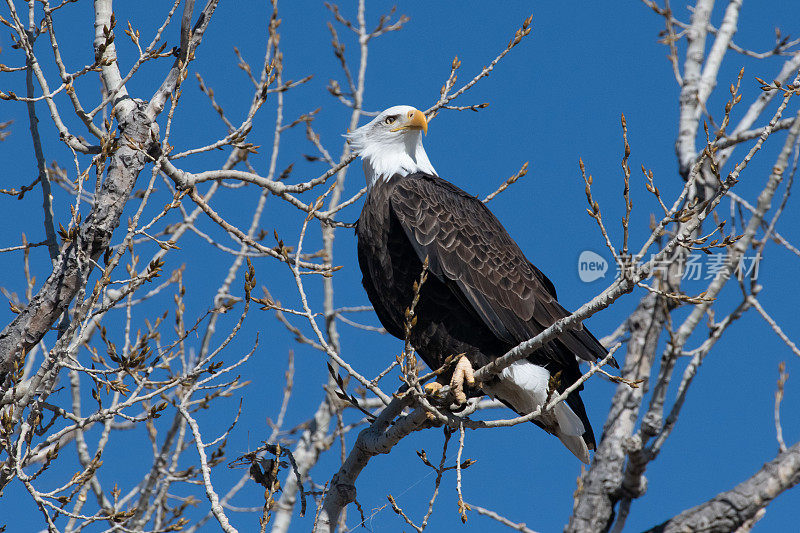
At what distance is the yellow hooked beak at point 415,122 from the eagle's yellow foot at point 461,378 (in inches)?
62.7

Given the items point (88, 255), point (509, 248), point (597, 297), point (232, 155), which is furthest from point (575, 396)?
point (232, 155)

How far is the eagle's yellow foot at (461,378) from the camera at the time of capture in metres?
3.92

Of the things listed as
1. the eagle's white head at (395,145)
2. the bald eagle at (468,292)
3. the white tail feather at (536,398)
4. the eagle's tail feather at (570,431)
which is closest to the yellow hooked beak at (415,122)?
the eagle's white head at (395,145)

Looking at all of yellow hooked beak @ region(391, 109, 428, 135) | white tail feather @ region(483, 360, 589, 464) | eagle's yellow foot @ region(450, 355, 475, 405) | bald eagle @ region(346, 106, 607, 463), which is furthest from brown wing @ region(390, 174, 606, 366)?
yellow hooked beak @ region(391, 109, 428, 135)

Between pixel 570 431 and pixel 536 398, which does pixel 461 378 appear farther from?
pixel 570 431

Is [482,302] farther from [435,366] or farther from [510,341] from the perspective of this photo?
[435,366]

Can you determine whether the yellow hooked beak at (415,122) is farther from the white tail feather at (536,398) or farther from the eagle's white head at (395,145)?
the white tail feather at (536,398)

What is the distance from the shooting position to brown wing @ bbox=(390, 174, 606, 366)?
4.29 meters

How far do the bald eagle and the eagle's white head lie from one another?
0.78 ft

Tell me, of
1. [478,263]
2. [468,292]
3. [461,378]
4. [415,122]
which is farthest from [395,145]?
[461,378]

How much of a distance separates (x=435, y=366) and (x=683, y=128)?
3741mm

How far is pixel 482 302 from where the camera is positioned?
4.30m

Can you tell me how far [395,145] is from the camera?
5.10m

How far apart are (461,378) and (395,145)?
172 cm
